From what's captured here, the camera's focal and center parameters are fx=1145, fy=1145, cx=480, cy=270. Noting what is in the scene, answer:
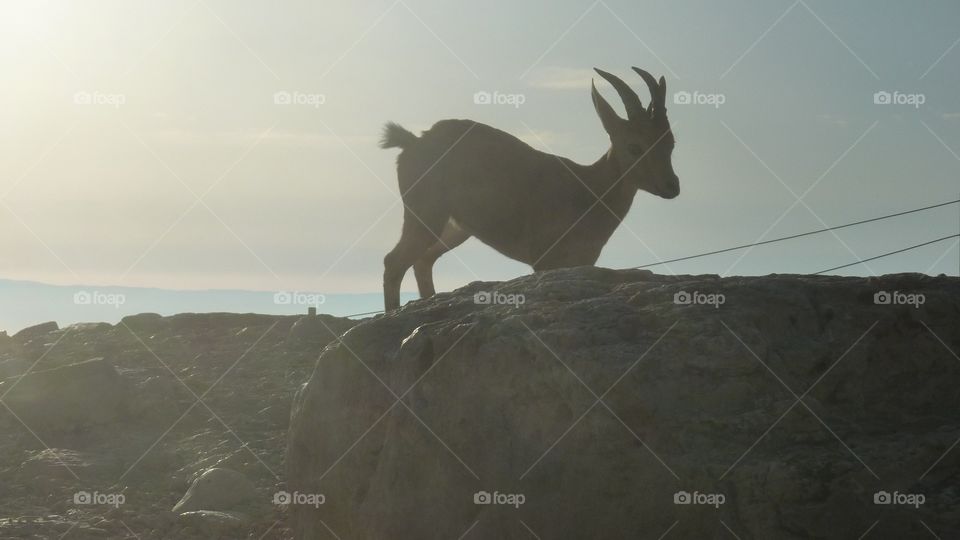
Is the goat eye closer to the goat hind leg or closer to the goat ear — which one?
the goat ear

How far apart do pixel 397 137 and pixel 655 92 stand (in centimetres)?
252

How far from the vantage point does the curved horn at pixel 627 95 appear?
416 inches

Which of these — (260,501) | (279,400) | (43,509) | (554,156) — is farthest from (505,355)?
(554,156)

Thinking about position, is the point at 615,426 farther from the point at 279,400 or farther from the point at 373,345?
the point at 279,400

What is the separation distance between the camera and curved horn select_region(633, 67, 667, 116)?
10.5 meters

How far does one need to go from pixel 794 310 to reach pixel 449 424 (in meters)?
1.52

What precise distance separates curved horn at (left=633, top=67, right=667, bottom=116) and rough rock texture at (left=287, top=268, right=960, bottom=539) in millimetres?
5605

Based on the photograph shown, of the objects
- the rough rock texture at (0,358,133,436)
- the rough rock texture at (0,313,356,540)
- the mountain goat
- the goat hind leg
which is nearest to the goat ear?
the mountain goat

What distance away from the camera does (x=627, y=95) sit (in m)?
10.6

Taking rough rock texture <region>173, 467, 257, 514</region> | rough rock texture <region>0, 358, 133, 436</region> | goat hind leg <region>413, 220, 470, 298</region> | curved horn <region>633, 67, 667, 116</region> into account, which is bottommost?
rough rock texture <region>173, 467, 257, 514</region>

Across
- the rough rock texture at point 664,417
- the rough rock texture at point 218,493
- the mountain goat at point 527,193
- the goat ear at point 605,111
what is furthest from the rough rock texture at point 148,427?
the goat ear at point 605,111

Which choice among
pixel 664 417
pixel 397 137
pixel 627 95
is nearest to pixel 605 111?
pixel 627 95

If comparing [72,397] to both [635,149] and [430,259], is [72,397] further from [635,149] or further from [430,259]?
[635,149]

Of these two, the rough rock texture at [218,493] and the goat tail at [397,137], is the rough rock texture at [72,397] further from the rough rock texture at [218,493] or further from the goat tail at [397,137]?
the goat tail at [397,137]
